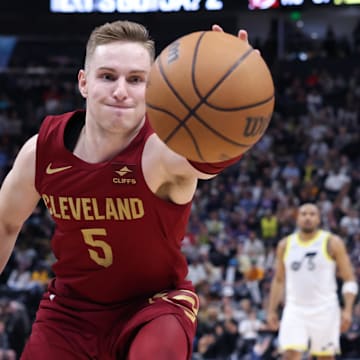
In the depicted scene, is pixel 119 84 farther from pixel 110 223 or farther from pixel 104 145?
pixel 110 223

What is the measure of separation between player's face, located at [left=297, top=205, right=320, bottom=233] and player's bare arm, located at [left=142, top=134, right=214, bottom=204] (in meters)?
4.98

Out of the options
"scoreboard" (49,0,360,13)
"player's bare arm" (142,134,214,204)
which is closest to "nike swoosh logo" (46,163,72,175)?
"player's bare arm" (142,134,214,204)

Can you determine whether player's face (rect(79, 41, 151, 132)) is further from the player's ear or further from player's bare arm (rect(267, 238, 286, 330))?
player's bare arm (rect(267, 238, 286, 330))

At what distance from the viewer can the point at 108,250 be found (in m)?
3.35

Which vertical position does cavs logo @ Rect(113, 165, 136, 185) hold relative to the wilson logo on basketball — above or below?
below

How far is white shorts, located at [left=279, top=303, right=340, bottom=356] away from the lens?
26.8 feet

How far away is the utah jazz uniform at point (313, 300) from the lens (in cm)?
822

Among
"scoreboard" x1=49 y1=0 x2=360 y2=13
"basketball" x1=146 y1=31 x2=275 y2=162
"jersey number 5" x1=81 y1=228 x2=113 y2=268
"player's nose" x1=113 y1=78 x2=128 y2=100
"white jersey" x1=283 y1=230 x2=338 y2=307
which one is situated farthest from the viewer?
"scoreboard" x1=49 y1=0 x2=360 y2=13

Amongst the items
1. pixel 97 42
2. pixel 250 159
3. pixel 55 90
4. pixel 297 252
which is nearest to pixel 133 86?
pixel 97 42

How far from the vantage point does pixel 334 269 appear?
8359mm

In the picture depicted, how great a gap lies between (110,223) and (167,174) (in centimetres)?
34

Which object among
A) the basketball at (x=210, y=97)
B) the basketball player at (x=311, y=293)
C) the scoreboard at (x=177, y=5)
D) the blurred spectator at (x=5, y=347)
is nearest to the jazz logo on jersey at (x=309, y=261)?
the basketball player at (x=311, y=293)

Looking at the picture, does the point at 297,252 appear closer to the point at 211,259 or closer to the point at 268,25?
the point at 211,259

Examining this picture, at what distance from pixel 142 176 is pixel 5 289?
30.9 feet
